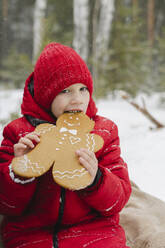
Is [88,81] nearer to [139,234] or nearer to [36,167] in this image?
[36,167]

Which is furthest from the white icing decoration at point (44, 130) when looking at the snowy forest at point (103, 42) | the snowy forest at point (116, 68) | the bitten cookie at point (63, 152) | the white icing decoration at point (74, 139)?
the snowy forest at point (103, 42)

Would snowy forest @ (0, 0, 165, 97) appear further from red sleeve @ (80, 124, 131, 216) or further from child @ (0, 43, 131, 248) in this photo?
red sleeve @ (80, 124, 131, 216)

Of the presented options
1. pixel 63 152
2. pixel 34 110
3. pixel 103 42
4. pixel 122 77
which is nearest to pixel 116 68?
pixel 122 77

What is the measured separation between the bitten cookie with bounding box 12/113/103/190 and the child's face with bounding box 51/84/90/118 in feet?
0.14

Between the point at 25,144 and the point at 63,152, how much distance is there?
0.51 ft

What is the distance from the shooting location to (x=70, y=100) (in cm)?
110

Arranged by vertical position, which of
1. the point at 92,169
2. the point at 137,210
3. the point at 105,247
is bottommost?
the point at 137,210

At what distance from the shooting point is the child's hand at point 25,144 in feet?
3.06

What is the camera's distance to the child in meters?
1.00

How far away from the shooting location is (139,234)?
1.46 m

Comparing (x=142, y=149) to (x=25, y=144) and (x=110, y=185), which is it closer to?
(x=110, y=185)

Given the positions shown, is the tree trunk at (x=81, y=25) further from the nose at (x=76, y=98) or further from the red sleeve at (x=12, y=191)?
the red sleeve at (x=12, y=191)

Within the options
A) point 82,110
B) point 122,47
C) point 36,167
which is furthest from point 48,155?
point 122,47

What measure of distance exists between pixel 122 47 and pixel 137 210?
17.5ft
